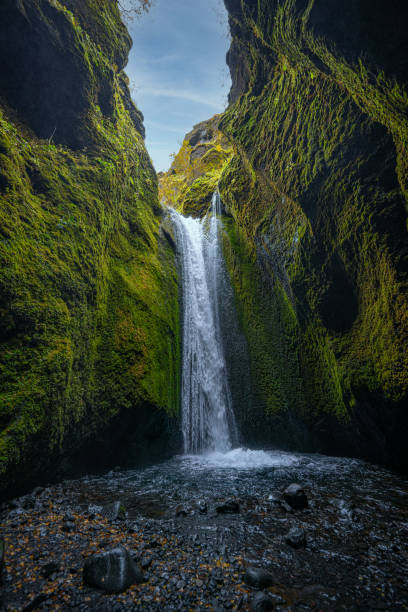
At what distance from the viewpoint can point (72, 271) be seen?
4.57 meters

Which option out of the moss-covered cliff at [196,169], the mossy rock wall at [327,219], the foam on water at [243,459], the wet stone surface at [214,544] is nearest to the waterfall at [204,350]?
the foam on water at [243,459]

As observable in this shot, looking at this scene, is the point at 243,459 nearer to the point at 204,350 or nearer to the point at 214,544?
the point at 204,350

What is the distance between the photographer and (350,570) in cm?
219

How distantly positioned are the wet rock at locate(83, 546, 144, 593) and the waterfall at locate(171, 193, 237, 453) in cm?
518

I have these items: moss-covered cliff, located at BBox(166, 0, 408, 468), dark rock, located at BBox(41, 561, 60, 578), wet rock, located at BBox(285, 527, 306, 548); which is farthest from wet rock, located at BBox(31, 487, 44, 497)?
moss-covered cliff, located at BBox(166, 0, 408, 468)

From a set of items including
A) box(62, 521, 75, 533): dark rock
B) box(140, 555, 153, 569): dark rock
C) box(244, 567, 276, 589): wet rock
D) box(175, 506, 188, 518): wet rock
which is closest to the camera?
box(244, 567, 276, 589): wet rock

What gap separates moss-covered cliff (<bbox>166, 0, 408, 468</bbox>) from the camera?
374 cm

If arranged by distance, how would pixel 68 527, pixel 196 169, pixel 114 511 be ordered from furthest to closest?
pixel 196 169, pixel 114 511, pixel 68 527

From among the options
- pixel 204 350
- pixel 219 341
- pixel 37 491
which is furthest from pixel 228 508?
pixel 219 341

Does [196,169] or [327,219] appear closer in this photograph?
[327,219]

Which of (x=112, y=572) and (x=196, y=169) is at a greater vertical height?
(x=196, y=169)

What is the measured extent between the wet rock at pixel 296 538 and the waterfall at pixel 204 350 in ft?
15.7

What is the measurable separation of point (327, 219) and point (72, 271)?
17.9 ft

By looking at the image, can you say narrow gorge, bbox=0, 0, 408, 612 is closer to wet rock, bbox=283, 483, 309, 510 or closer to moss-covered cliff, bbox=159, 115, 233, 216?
wet rock, bbox=283, 483, 309, 510
